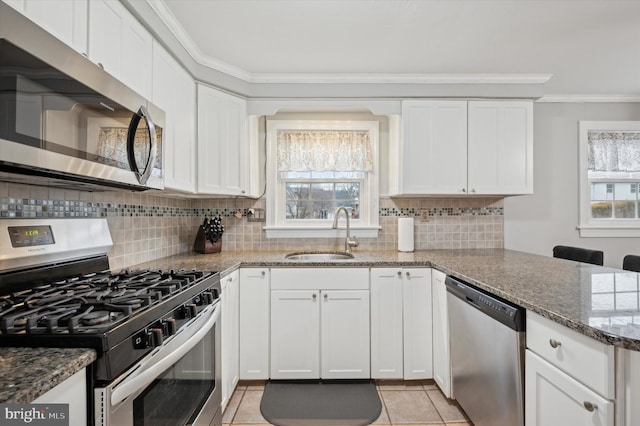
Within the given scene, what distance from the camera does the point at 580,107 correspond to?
Answer: 122 inches

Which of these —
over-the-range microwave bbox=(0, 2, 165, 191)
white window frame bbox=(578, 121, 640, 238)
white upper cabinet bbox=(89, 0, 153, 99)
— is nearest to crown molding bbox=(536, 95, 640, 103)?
white window frame bbox=(578, 121, 640, 238)

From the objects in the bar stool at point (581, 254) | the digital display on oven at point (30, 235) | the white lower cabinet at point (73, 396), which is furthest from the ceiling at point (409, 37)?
the white lower cabinet at point (73, 396)

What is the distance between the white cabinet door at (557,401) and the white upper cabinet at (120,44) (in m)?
2.07

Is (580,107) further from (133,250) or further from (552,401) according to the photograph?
(133,250)

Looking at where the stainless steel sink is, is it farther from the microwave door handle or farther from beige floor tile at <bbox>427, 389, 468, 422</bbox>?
the microwave door handle

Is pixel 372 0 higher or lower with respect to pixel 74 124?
higher

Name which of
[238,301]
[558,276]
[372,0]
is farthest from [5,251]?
[558,276]

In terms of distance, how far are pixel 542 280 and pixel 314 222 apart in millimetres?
1841

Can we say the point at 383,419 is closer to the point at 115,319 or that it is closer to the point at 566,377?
the point at 566,377

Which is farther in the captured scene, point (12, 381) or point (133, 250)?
point (133, 250)

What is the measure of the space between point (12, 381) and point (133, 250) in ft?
5.01

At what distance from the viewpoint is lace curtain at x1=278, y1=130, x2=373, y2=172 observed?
3008mm

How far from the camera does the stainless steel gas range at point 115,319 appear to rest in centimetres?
85

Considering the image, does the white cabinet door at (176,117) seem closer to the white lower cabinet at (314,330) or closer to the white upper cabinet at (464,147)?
the white lower cabinet at (314,330)
